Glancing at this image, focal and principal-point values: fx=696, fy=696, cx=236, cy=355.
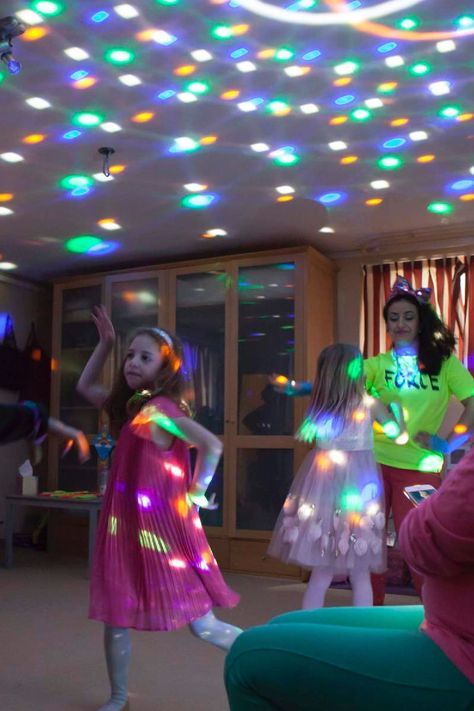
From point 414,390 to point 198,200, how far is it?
1.70 metres

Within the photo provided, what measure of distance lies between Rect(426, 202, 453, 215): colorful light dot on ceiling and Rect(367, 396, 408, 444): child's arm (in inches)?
63.6

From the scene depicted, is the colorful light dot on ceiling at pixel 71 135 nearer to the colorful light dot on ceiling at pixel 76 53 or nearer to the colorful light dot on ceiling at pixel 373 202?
the colorful light dot on ceiling at pixel 76 53

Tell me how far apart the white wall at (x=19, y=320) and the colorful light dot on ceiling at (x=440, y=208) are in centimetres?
344

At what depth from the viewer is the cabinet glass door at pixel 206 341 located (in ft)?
15.8

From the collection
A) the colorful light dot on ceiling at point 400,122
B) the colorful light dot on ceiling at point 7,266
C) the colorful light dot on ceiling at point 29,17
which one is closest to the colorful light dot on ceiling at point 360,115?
the colorful light dot on ceiling at point 400,122

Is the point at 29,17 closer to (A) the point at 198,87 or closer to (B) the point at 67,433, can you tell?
(A) the point at 198,87

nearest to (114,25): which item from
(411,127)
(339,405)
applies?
(411,127)

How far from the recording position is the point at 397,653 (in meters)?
0.94

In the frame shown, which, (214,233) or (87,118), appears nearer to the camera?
(87,118)

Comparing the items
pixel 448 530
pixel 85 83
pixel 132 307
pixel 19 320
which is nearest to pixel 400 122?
pixel 85 83

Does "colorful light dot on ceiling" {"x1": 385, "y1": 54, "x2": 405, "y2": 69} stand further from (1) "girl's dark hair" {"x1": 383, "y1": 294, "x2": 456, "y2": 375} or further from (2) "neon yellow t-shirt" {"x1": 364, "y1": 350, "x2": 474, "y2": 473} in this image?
(2) "neon yellow t-shirt" {"x1": 364, "y1": 350, "x2": 474, "y2": 473}

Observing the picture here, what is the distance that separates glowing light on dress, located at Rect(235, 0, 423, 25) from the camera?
2.18 m

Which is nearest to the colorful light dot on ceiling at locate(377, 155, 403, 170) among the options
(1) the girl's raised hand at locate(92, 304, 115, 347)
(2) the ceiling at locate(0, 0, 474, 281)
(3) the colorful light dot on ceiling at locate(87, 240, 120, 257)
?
(2) the ceiling at locate(0, 0, 474, 281)

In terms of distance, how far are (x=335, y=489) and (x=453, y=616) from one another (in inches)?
72.3
